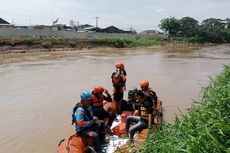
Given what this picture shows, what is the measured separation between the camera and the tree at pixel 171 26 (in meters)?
69.2

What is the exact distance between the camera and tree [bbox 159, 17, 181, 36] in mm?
69188

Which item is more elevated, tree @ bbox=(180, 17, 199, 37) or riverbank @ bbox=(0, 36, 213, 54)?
tree @ bbox=(180, 17, 199, 37)

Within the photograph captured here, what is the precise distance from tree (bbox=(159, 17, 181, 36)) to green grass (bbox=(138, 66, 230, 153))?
6505cm

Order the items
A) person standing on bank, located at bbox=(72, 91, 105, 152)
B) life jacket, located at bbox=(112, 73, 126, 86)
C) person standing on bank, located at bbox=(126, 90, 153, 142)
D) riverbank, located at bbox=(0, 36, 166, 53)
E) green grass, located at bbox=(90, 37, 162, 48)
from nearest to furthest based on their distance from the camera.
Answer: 1. person standing on bank, located at bbox=(72, 91, 105, 152)
2. person standing on bank, located at bbox=(126, 90, 153, 142)
3. life jacket, located at bbox=(112, 73, 126, 86)
4. riverbank, located at bbox=(0, 36, 166, 53)
5. green grass, located at bbox=(90, 37, 162, 48)

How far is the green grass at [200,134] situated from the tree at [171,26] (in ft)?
213

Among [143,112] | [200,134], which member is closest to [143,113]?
[143,112]

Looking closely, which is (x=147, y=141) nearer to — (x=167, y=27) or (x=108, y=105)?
(x=108, y=105)

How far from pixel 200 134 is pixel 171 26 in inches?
2649

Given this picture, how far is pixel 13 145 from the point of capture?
9492 millimetres

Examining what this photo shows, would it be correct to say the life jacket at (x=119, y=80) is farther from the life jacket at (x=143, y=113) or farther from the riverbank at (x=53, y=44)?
the riverbank at (x=53, y=44)

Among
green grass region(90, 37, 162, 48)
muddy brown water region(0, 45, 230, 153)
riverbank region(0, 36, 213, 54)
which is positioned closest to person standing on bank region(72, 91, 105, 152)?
muddy brown water region(0, 45, 230, 153)

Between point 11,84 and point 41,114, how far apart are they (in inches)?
281

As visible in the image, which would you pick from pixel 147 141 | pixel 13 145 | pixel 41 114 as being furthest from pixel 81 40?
pixel 147 141

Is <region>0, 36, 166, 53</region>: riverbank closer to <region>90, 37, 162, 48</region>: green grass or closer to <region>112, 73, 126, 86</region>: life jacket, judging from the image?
<region>90, 37, 162, 48</region>: green grass
